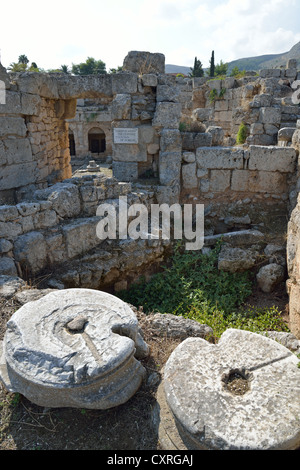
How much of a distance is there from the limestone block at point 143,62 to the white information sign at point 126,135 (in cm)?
122

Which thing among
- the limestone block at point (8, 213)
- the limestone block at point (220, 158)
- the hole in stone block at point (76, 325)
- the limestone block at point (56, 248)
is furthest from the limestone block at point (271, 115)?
the hole in stone block at point (76, 325)

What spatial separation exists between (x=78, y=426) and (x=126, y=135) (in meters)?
5.64

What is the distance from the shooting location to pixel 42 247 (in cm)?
468

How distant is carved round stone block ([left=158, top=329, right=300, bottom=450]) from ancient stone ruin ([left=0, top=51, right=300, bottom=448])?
0.02 metres

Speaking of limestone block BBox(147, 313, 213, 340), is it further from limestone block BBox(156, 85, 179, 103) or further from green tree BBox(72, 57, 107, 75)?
green tree BBox(72, 57, 107, 75)

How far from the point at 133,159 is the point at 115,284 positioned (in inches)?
112

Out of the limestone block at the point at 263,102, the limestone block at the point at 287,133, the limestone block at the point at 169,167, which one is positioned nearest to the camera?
the limestone block at the point at 169,167

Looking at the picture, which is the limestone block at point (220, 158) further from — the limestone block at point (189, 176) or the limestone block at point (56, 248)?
the limestone block at point (56, 248)

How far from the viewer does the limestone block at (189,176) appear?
22.5 feet

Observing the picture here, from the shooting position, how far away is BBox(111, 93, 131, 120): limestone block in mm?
6508

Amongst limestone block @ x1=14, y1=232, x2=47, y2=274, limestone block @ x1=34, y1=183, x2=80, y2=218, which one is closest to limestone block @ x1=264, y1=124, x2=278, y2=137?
limestone block @ x1=34, y1=183, x2=80, y2=218

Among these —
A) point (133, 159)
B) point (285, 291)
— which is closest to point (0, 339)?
point (285, 291)

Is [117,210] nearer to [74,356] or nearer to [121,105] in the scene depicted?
[121,105]

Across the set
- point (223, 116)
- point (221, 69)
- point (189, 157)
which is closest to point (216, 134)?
point (189, 157)
